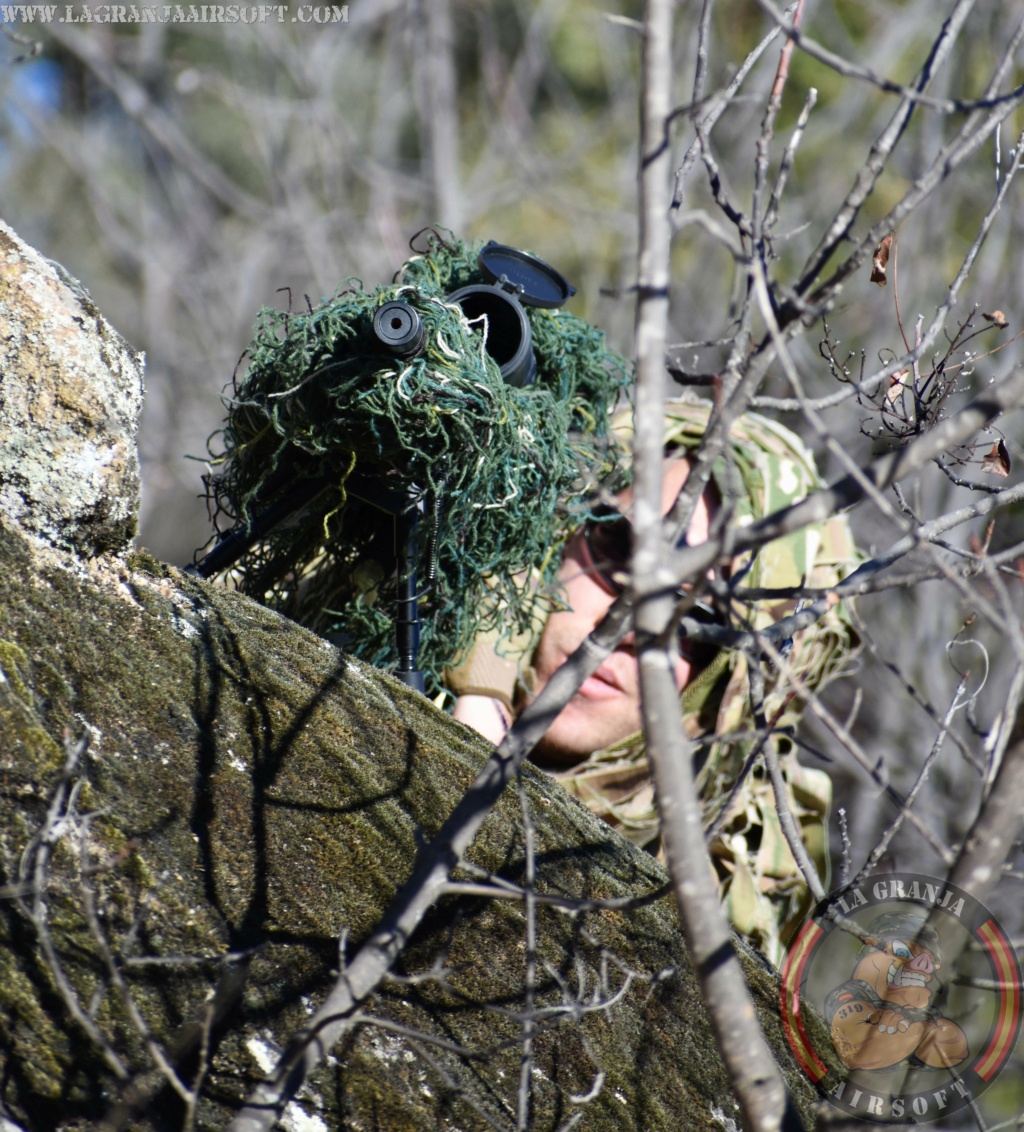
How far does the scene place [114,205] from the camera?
8.13m

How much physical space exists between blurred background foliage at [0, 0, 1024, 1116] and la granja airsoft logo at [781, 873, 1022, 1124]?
318 centimetres

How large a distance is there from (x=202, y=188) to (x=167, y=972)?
8056mm

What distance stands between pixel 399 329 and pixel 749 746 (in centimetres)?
148

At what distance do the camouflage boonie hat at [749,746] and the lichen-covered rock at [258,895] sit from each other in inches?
40.5

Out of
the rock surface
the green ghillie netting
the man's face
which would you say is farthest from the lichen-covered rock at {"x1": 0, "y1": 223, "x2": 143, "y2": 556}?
the man's face

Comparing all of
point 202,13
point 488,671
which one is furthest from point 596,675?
point 202,13

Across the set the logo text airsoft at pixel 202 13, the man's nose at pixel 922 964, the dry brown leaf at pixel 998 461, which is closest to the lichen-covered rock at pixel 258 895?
the man's nose at pixel 922 964

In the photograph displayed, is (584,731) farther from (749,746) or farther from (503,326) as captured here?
(503,326)

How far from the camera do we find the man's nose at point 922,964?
3.59ft

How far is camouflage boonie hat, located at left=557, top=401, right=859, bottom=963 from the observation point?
2553 millimetres

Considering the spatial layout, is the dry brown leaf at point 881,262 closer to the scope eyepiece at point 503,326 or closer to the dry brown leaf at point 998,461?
the dry brown leaf at point 998,461

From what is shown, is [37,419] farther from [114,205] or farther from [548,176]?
[114,205]

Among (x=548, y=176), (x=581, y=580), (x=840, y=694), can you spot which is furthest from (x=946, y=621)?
(x=548, y=176)

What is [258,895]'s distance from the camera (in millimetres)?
1224
